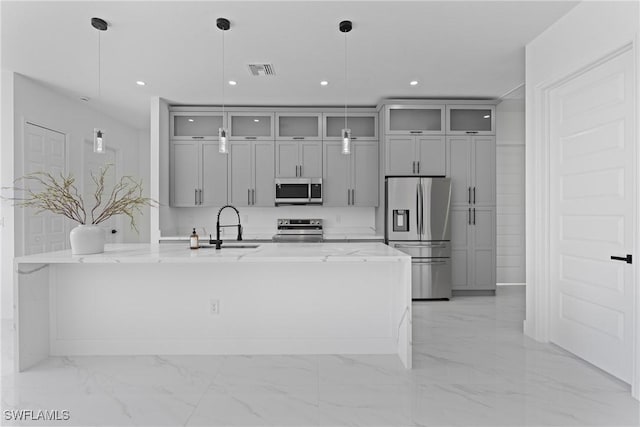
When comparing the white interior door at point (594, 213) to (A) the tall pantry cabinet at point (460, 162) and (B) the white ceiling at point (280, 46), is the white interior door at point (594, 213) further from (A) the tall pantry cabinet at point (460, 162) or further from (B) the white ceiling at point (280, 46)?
(A) the tall pantry cabinet at point (460, 162)

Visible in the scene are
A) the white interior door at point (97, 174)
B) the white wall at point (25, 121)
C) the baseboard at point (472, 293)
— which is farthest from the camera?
the white interior door at point (97, 174)

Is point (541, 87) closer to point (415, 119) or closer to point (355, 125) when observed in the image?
point (415, 119)

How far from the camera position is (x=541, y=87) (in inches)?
130

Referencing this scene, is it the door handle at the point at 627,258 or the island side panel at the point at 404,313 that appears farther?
the island side panel at the point at 404,313

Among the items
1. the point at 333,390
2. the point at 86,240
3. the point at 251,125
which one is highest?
the point at 251,125

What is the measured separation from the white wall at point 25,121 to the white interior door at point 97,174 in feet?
0.56

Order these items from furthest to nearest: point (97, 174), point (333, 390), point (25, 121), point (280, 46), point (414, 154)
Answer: point (97, 174)
point (414, 154)
point (25, 121)
point (280, 46)
point (333, 390)

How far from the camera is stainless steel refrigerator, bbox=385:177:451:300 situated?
491cm

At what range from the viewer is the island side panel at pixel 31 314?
2645mm

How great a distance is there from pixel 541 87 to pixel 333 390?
2966 millimetres

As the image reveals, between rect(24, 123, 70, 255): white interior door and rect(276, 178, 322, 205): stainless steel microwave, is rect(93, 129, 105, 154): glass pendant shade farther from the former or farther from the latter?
rect(276, 178, 322, 205): stainless steel microwave

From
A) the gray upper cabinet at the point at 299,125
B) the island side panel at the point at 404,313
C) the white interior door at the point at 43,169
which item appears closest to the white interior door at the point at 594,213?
the island side panel at the point at 404,313

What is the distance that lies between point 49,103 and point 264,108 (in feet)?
8.45

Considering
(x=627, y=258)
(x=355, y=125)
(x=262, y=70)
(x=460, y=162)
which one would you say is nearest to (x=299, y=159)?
(x=355, y=125)
